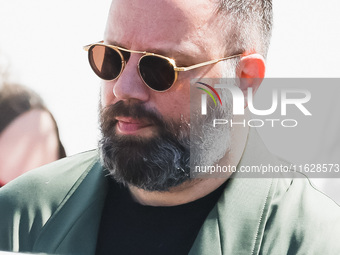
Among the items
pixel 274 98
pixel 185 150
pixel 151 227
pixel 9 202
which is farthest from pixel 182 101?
pixel 9 202

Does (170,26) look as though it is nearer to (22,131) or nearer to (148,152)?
(148,152)

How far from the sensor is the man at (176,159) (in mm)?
1567

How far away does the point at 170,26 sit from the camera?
1.56 m

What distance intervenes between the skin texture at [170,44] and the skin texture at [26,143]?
0.59m

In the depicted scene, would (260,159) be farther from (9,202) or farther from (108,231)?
(9,202)

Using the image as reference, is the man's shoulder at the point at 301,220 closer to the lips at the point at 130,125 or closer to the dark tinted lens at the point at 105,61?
the lips at the point at 130,125

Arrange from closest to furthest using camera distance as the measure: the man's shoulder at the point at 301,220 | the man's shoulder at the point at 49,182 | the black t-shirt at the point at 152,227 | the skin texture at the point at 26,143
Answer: the man's shoulder at the point at 301,220
the black t-shirt at the point at 152,227
the man's shoulder at the point at 49,182
the skin texture at the point at 26,143

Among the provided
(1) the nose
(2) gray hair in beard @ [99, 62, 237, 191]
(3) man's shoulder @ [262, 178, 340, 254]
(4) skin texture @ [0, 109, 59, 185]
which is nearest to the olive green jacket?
(3) man's shoulder @ [262, 178, 340, 254]

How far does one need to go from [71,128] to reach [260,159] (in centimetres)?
77

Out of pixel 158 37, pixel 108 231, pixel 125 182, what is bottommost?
pixel 108 231

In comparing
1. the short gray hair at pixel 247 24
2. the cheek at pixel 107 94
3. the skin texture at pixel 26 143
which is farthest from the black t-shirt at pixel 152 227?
the skin texture at pixel 26 143

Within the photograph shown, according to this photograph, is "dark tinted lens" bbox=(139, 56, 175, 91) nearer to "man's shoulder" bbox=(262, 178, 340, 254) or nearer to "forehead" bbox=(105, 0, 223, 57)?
"forehead" bbox=(105, 0, 223, 57)

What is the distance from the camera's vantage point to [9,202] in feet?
6.15

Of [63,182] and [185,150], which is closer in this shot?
[185,150]
